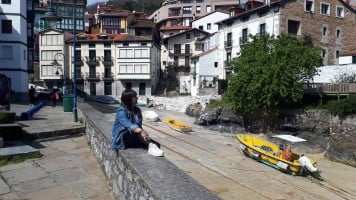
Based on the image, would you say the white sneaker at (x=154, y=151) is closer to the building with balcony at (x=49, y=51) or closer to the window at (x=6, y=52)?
the window at (x=6, y=52)

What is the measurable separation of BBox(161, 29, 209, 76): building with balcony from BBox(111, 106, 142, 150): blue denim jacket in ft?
194

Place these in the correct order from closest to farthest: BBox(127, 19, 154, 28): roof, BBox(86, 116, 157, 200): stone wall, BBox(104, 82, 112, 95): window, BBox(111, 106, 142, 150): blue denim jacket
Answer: BBox(86, 116, 157, 200): stone wall < BBox(111, 106, 142, 150): blue denim jacket < BBox(104, 82, 112, 95): window < BBox(127, 19, 154, 28): roof

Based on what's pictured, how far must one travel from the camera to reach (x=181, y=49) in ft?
224

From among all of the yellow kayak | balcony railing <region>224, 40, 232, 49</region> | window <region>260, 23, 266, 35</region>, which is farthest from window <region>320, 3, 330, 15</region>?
the yellow kayak

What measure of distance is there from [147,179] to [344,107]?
24658 millimetres

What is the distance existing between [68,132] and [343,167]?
17.0 metres

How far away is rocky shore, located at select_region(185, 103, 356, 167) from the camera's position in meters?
25.3

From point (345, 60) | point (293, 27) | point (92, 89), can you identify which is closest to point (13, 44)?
point (92, 89)

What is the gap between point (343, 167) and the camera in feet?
73.3

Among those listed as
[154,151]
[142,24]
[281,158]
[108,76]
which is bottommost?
[281,158]

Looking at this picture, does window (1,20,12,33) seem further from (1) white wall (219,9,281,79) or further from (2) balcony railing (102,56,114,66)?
(1) white wall (219,9,281,79)

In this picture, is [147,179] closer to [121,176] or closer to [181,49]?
[121,176]

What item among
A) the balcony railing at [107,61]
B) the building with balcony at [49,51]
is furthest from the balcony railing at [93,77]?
the building with balcony at [49,51]

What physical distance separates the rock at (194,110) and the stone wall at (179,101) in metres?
0.57
